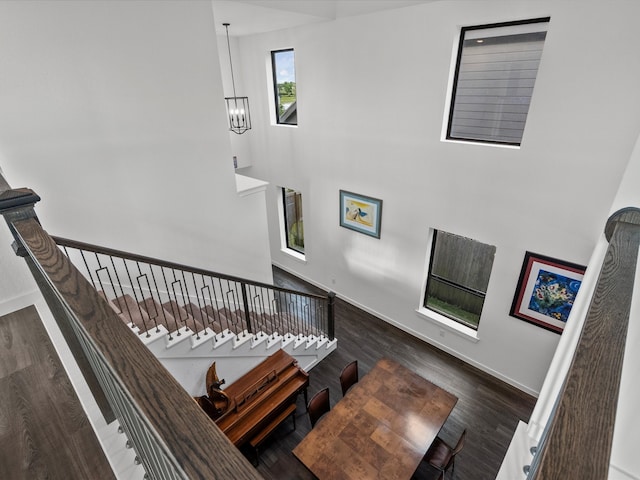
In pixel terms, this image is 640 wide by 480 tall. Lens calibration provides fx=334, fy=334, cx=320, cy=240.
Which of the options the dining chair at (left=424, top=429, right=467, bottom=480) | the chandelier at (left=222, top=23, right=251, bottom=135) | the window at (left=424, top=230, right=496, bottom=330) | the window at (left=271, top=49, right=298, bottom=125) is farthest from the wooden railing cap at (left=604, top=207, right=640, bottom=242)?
the window at (left=271, top=49, right=298, bottom=125)

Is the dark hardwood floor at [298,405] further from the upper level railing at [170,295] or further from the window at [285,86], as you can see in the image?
the window at [285,86]

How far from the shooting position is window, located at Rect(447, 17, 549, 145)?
3648 millimetres

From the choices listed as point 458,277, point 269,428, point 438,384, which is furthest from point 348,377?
point 458,277

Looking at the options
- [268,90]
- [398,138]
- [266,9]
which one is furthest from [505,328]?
[268,90]

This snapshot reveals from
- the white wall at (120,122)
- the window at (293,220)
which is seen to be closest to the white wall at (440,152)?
the window at (293,220)

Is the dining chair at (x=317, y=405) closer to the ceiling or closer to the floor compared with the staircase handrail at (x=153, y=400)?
closer to the floor

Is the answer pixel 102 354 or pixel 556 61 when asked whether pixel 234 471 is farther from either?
pixel 556 61

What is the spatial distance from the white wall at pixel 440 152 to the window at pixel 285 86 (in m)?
0.21

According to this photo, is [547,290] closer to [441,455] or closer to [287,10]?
[441,455]

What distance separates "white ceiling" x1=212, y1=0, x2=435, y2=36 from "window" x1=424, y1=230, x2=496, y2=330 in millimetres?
3185

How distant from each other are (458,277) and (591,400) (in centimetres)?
475

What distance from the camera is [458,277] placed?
5.11m

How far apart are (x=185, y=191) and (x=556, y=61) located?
420cm

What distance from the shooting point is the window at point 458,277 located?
4.80 meters
